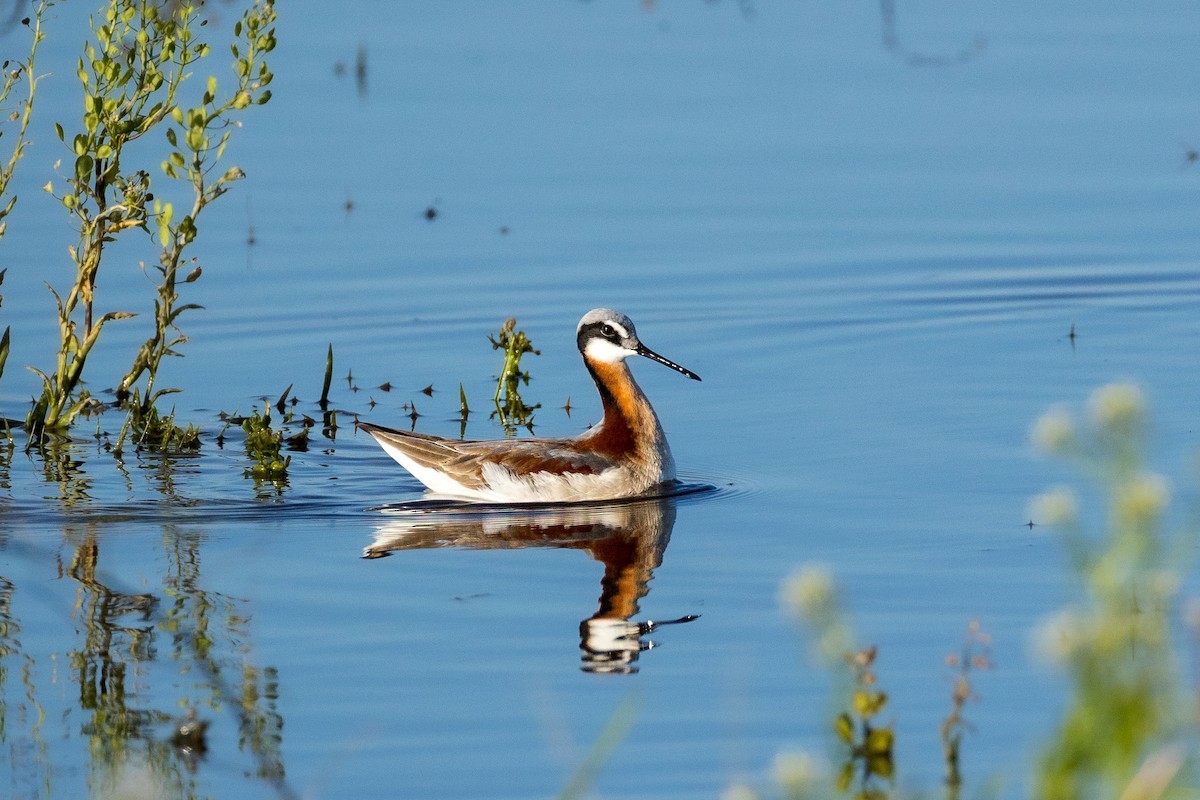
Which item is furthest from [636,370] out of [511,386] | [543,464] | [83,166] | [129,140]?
[83,166]

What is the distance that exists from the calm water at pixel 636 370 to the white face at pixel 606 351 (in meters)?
0.73

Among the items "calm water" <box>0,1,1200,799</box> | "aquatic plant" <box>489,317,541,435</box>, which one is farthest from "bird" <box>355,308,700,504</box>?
"aquatic plant" <box>489,317,541,435</box>

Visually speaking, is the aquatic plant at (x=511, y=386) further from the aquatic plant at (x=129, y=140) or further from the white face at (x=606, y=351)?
the aquatic plant at (x=129, y=140)

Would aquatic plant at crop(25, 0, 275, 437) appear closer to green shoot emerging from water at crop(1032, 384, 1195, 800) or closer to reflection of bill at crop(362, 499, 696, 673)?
reflection of bill at crop(362, 499, 696, 673)

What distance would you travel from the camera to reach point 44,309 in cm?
1425

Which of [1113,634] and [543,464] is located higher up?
[543,464]

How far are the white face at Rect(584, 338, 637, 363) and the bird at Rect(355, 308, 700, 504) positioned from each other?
551mm

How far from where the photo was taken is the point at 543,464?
11.2 metres

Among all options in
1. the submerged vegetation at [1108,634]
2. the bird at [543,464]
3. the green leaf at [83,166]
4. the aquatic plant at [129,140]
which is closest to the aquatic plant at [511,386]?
the bird at [543,464]

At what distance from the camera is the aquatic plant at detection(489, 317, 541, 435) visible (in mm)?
12625

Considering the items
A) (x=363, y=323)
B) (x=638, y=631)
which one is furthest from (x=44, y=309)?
(x=638, y=631)

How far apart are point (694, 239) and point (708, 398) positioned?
3.19 meters

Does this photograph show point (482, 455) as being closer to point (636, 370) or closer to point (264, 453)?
point (264, 453)

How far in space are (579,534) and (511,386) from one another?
2683 mm
